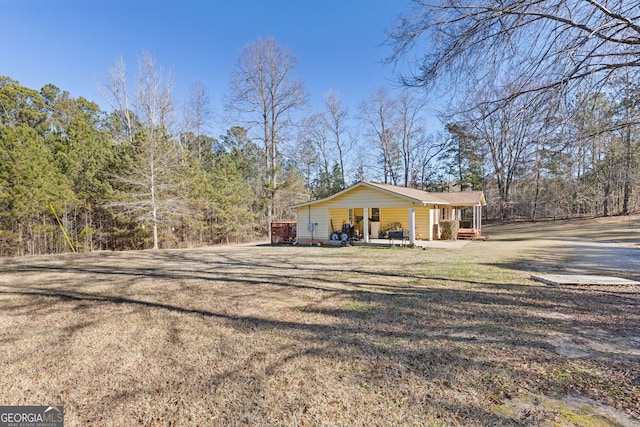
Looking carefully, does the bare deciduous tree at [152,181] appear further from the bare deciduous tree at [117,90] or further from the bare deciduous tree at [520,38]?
the bare deciduous tree at [520,38]

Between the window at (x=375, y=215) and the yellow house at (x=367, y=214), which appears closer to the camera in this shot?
the yellow house at (x=367, y=214)

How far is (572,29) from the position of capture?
13.2ft

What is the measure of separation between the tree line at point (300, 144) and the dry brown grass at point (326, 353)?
2.71 metres

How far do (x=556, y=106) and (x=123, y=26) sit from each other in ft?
50.1

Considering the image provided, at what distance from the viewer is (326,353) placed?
2.86 meters

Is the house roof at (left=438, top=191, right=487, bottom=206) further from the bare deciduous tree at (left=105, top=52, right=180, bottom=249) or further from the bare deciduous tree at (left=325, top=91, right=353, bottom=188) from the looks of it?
the bare deciduous tree at (left=105, top=52, right=180, bottom=249)

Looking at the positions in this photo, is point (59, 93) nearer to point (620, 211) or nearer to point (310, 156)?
point (310, 156)

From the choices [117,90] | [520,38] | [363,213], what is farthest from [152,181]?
[520,38]

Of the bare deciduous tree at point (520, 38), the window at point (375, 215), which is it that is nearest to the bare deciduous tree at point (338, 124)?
the window at point (375, 215)

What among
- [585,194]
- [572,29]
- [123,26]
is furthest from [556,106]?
[585,194]

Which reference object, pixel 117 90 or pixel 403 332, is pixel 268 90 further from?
pixel 403 332

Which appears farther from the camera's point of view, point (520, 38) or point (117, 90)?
point (117, 90)

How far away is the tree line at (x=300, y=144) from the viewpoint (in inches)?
168

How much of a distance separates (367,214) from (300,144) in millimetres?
15113
